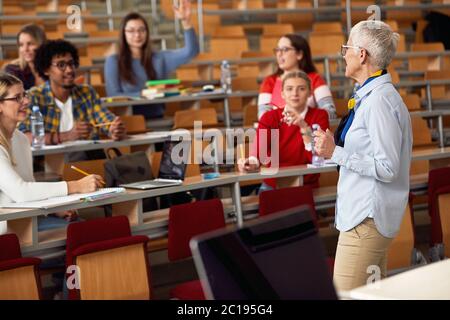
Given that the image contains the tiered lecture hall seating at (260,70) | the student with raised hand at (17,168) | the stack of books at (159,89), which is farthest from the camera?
the stack of books at (159,89)

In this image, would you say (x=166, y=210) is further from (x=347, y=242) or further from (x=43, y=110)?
(x=347, y=242)

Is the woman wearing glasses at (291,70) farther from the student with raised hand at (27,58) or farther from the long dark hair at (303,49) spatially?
the student with raised hand at (27,58)

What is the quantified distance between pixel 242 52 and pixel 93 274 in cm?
501

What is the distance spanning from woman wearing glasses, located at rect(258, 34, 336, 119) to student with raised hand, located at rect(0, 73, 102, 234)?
6.70 feet

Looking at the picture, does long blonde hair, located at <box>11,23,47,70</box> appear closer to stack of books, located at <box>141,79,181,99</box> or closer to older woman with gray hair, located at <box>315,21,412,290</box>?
stack of books, located at <box>141,79,181,99</box>

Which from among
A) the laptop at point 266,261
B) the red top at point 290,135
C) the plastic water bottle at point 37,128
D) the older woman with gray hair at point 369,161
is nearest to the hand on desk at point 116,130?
the plastic water bottle at point 37,128

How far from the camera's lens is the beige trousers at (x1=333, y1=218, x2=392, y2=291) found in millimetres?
3031

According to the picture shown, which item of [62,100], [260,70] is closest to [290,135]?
[62,100]

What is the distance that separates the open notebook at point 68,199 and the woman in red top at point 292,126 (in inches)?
41.8

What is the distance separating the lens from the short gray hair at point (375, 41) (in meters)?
3.02

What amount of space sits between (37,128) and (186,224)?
1625 mm

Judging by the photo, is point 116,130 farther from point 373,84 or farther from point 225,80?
point 373,84
